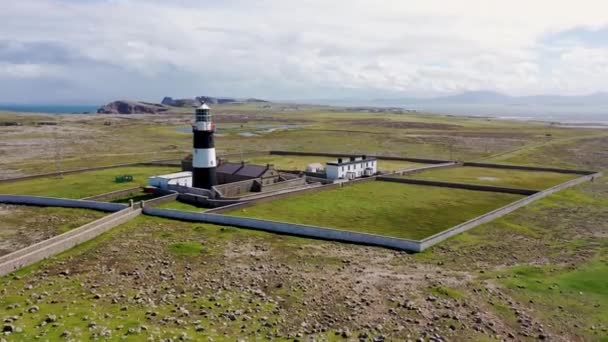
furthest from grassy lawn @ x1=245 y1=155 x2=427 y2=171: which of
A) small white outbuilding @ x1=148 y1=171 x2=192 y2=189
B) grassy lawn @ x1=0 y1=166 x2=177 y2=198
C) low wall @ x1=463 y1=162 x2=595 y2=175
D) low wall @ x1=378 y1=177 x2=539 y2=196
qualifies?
small white outbuilding @ x1=148 y1=171 x2=192 y2=189

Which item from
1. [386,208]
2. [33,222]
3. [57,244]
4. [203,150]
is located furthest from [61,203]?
[386,208]

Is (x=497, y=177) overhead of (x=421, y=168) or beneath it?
beneath

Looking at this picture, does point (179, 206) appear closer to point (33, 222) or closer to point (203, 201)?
point (203, 201)

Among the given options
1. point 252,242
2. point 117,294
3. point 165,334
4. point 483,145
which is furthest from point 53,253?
point 483,145

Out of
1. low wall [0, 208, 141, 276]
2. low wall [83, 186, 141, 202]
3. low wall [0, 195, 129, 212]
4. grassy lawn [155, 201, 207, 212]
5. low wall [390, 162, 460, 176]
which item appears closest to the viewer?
low wall [0, 208, 141, 276]

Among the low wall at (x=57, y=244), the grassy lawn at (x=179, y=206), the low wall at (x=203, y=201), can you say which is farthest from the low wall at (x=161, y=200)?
the low wall at (x=57, y=244)

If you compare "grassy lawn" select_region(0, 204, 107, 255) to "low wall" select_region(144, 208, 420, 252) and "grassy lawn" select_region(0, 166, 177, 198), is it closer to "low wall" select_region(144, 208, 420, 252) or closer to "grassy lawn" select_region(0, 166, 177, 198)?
"low wall" select_region(144, 208, 420, 252)

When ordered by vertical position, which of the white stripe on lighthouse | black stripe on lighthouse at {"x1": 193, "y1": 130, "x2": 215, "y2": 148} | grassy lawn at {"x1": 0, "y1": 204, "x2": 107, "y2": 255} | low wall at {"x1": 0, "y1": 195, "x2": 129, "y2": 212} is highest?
black stripe on lighthouse at {"x1": 193, "y1": 130, "x2": 215, "y2": 148}
